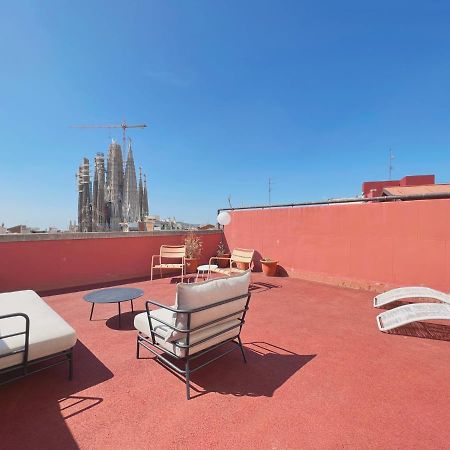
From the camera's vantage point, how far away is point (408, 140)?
12766 mm

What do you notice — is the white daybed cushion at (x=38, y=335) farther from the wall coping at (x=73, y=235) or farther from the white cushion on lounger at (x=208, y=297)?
the wall coping at (x=73, y=235)

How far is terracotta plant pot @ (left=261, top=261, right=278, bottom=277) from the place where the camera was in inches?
248

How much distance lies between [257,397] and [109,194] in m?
20.3

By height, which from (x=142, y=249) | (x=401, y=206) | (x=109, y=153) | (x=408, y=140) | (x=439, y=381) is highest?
(x=109, y=153)

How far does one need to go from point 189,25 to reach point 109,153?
53.0 feet

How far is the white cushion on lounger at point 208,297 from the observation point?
76.9 inches

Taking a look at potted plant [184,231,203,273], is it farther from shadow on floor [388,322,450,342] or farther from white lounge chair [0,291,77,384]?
shadow on floor [388,322,450,342]

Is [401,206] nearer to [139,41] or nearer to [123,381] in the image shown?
[123,381]

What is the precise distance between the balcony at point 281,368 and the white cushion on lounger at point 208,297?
56 cm

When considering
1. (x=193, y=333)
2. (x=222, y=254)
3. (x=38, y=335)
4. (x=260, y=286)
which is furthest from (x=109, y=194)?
(x=193, y=333)

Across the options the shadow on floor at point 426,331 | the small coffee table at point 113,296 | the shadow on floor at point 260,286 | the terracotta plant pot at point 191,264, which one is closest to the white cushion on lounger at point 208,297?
the small coffee table at point 113,296

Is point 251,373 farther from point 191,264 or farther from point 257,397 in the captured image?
point 191,264

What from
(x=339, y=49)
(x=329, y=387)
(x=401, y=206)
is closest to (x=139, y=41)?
(x=339, y=49)

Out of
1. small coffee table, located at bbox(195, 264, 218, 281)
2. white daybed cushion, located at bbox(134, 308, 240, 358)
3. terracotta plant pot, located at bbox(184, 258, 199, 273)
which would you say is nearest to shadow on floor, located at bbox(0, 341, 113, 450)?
white daybed cushion, located at bbox(134, 308, 240, 358)
